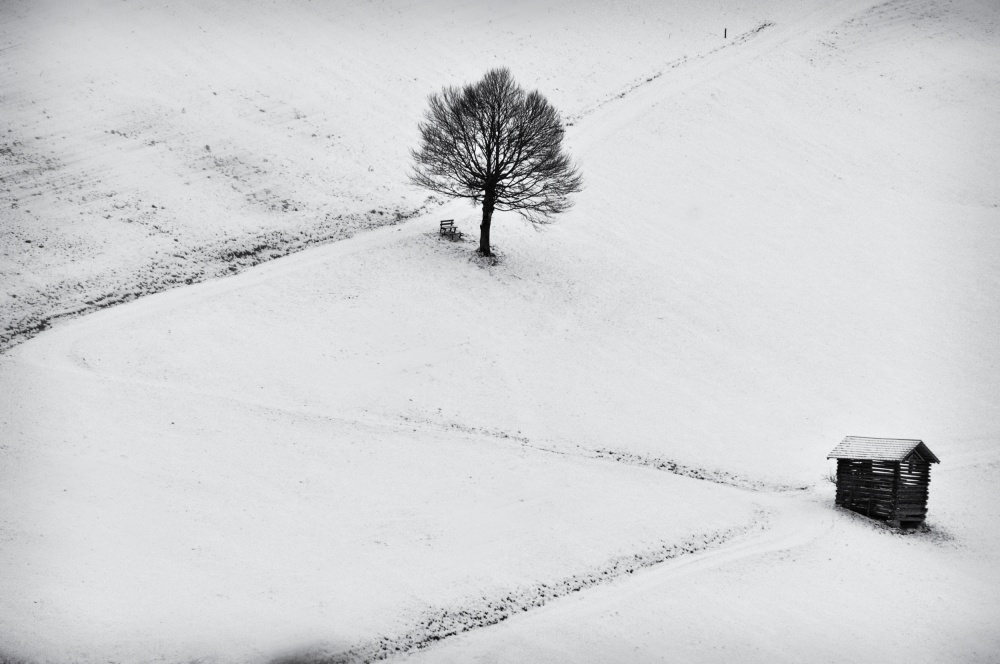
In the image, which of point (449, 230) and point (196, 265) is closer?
point (196, 265)

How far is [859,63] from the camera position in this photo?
75.1 meters

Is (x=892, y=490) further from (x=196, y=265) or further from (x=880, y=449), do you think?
(x=196, y=265)

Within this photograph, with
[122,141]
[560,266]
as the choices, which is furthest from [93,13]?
[560,266]

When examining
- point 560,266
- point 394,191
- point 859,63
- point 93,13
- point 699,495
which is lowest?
point 699,495

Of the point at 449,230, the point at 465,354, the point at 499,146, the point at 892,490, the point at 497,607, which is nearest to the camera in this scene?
the point at 497,607

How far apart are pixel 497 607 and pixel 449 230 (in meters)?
26.3

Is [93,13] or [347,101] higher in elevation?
[93,13]

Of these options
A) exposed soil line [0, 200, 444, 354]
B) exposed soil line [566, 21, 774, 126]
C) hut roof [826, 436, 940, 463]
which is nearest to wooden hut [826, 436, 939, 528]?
hut roof [826, 436, 940, 463]

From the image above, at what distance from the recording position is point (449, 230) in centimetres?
4562

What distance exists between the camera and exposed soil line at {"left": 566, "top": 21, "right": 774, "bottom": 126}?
6475 cm

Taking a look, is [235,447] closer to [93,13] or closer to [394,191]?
[394,191]

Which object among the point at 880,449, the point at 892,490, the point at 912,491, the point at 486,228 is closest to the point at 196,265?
the point at 486,228

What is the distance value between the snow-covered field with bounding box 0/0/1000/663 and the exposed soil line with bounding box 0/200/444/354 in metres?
0.20

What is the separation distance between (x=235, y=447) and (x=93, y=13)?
156 feet
